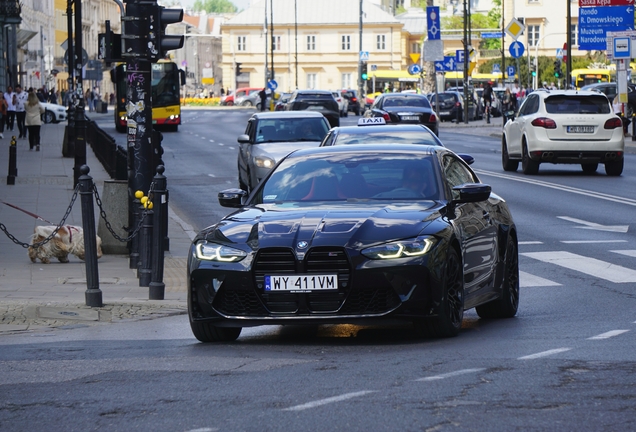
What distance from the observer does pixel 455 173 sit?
406 inches

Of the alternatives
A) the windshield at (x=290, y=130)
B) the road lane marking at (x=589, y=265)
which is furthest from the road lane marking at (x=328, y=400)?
the windshield at (x=290, y=130)

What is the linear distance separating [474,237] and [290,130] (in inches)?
602

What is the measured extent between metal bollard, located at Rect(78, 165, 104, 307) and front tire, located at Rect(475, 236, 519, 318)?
3.11 m

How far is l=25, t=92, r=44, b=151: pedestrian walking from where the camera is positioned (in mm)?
40281

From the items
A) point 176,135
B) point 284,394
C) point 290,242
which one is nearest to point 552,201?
point 290,242

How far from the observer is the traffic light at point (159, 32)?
1368cm

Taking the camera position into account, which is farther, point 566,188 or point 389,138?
point 566,188

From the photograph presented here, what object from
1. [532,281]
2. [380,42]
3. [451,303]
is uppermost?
[380,42]

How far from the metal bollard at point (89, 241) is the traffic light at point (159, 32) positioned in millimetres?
2722

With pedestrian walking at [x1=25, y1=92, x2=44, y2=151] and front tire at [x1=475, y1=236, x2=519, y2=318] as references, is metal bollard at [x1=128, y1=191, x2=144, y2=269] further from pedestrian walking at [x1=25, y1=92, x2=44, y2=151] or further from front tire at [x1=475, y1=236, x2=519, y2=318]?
pedestrian walking at [x1=25, y1=92, x2=44, y2=151]

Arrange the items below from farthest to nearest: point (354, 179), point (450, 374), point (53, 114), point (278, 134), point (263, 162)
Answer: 1. point (53, 114)
2. point (278, 134)
3. point (263, 162)
4. point (354, 179)
5. point (450, 374)

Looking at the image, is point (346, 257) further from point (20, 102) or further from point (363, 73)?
point (363, 73)

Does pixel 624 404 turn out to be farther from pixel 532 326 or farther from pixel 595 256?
pixel 595 256

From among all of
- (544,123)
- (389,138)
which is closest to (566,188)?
(544,123)
